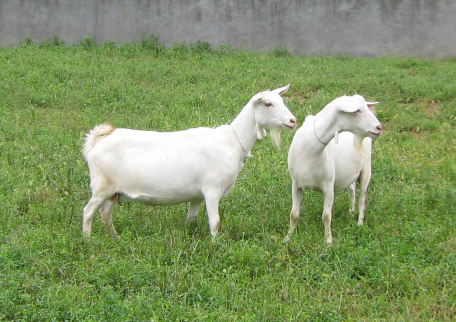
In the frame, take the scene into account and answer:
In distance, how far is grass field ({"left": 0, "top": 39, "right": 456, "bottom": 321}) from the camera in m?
5.27

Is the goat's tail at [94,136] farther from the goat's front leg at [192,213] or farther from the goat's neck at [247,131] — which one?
the goat's neck at [247,131]

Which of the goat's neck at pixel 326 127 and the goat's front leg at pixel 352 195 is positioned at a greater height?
the goat's neck at pixel 326 127

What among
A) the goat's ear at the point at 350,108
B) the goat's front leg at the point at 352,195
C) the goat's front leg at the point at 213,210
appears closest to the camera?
the goat's ear at the point at 350,108

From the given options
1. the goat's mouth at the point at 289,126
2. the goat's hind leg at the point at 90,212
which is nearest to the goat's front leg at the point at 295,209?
the goat's mouth at the point at 289,126

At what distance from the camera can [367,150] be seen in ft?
24.8

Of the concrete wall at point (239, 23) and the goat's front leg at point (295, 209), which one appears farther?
the concrete wall at point (239, 23)

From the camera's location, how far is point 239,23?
1519 centimetres

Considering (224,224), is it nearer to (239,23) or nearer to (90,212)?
(90,212)

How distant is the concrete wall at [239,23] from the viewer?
1491 centimetres

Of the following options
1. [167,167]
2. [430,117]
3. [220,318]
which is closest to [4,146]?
[167,167]

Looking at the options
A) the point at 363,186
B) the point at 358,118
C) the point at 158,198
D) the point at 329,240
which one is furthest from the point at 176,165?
the point at 363,186

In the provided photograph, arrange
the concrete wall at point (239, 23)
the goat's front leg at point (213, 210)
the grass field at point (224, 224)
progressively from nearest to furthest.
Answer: the grass field at point (224, 224) → the goat's front leg at point (213, 210) → the concrete wall at point (239, 23)

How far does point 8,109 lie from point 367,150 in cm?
602

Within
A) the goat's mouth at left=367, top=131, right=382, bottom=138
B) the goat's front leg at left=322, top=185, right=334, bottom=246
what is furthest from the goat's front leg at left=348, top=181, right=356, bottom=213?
the goat's mouth at left=367, top=131, right=382, bottom=138
